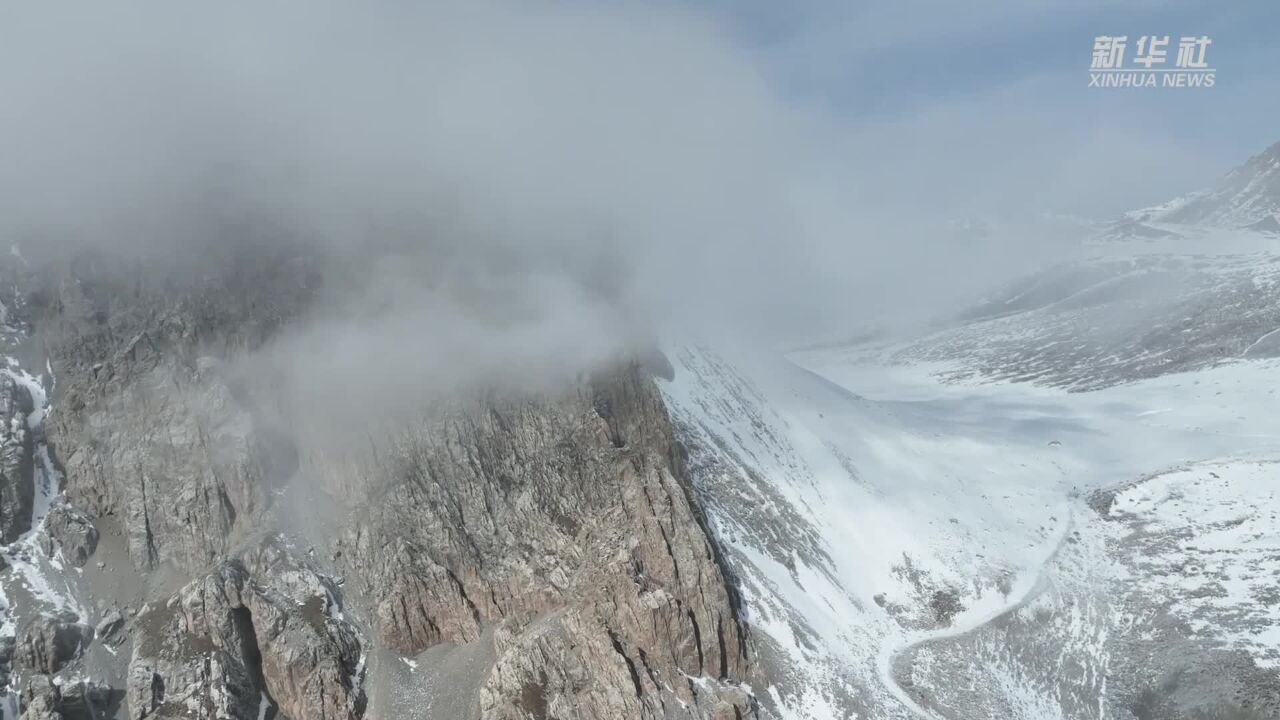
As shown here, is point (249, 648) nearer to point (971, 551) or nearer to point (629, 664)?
point (629, 664)

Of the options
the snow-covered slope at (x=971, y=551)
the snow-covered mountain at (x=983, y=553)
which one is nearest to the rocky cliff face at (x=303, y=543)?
the snow-covered slope at (x=971, y=551)

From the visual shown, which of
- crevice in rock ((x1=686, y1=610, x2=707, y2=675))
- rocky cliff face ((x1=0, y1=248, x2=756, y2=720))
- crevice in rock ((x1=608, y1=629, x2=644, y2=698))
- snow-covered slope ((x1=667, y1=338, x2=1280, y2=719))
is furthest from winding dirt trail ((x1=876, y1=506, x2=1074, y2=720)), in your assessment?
crevice in rock ((x1=608, y1=629, x2=644, y2=698))

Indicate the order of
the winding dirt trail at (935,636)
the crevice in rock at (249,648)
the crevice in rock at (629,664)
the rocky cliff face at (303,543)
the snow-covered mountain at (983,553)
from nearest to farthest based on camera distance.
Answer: the crevice in rock at (629,664)
the rocky cliff face at (303,543)
the crevice in rock at (249,648)
the winding dirt trail at (935,636)
the snow-covered mountain at (983,553)

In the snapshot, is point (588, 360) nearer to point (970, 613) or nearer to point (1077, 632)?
point (970, 613)

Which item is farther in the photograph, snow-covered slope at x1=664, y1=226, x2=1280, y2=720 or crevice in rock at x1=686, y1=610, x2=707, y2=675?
snow-covered slope at x1=664, y1=226, x2=1280, y2=720

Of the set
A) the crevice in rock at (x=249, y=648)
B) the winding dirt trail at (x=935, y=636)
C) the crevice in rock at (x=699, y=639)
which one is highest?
the crevice in rock at (x=249, y=648)

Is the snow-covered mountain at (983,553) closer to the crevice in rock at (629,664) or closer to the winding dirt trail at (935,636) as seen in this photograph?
the winding dirt trail at (935,636)

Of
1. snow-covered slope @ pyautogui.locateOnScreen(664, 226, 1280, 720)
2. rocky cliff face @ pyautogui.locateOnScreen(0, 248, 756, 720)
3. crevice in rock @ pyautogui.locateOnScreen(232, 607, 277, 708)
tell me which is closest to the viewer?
rocky cliff face @ pyautogui.locateOnScreen(0, 248, 756, 720)

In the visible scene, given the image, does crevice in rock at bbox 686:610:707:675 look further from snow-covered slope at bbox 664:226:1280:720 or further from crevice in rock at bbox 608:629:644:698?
snow-covered slope at bbox 664:226:1280:720

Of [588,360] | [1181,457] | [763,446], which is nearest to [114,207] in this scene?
[588,360]
